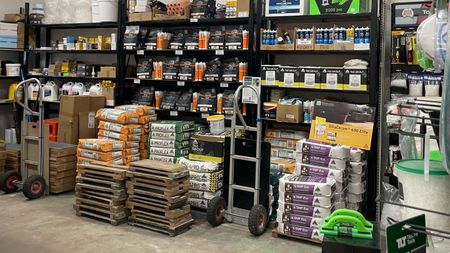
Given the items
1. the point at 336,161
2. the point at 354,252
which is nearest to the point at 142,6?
the point at 336,161

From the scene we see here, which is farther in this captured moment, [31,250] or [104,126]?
[104,126]

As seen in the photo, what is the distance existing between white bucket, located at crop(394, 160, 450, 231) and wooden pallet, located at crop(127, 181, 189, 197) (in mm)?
3127

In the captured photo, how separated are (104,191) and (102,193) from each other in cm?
4

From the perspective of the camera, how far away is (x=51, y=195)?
553 centimetres

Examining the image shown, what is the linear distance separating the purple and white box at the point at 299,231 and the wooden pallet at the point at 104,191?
1.63 meters

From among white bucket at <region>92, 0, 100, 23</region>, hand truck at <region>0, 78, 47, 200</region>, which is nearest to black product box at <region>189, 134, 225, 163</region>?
hand truck at <region>0, 78, 47, 200</region>

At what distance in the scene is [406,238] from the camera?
118 cm

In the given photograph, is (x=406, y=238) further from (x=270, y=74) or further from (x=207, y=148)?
(x=270, y=74)

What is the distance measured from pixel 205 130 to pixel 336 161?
1.86m

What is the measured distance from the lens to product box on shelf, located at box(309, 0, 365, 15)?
479cm

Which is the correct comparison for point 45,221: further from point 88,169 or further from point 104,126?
point 104,126

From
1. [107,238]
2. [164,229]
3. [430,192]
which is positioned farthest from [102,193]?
[430,192]

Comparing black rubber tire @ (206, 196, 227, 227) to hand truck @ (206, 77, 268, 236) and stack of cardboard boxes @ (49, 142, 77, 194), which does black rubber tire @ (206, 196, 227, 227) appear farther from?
stack of cardboard boxes @ (49, 142, 77, 194)

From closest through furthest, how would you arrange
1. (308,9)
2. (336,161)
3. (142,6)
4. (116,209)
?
(336,161)
(116,209)
(308,9)
(142,6)
